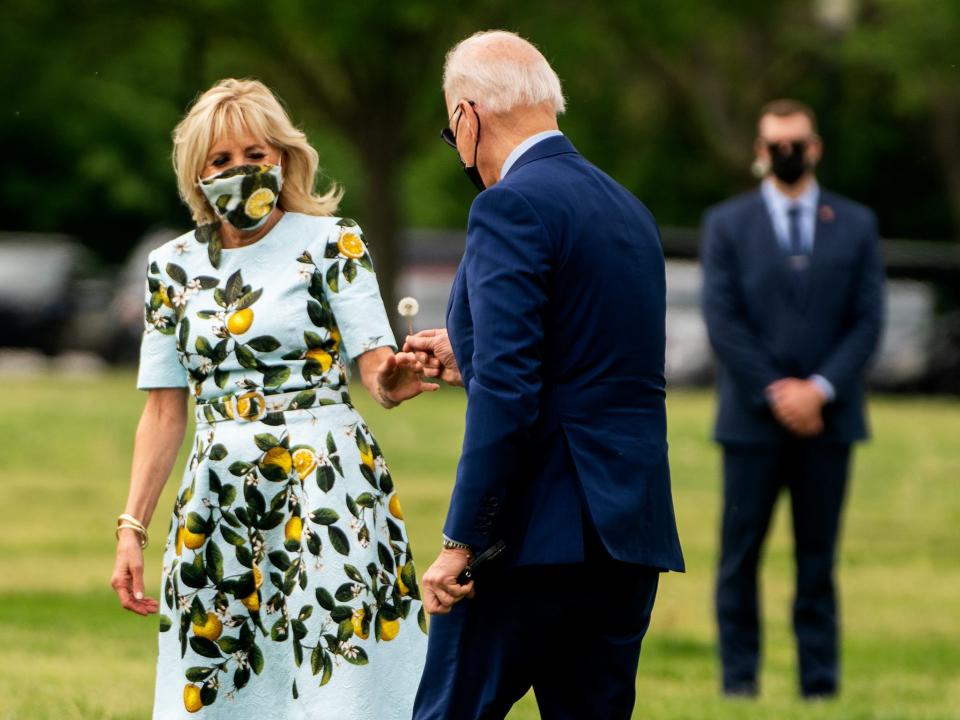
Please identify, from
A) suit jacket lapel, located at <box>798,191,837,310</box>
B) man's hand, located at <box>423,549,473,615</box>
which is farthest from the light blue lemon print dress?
suit jacket lapel, located at <box>798,191,837,310</box>

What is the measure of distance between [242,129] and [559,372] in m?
1.27

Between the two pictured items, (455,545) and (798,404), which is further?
(798,404)

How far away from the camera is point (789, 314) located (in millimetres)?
7895

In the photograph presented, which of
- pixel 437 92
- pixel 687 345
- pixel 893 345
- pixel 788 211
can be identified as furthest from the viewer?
pixel 893 345

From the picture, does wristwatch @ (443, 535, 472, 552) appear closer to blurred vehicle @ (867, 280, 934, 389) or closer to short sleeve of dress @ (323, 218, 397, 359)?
short sleeve of dress @ (323, 218, 397, 359)

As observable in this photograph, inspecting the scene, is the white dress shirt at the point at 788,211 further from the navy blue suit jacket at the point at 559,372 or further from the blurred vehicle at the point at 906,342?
the blurred vehicle at the point at 906,342

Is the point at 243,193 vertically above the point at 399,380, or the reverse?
the point at 243,193

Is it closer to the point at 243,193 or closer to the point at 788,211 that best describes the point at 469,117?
the point at 243,193

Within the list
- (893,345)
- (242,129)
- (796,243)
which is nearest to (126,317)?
(893,345)

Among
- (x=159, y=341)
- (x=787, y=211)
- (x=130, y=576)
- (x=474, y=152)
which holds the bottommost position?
(x=130, y=576)

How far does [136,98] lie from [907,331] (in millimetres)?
17651

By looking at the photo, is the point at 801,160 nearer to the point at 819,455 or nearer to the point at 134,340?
the point at 819,455

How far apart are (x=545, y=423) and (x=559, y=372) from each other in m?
0.11

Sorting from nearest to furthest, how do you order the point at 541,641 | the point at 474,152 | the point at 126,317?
the point at 541,641
the point at 474,152
the point at 126,317
